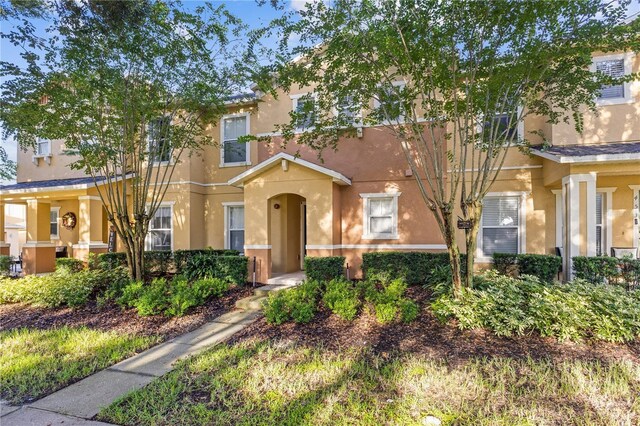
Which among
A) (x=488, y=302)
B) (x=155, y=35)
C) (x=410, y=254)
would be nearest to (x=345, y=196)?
(x=410, y=254)

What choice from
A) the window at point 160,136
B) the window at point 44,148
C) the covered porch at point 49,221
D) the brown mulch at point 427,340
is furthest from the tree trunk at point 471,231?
the window at point 44,148

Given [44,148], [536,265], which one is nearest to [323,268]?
[536,265]

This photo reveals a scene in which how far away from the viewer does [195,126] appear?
10086 millimetres

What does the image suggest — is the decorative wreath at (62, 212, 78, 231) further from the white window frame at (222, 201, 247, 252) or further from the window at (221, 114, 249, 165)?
the window at (221, 114, 249, 165)

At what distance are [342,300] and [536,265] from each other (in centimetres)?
526

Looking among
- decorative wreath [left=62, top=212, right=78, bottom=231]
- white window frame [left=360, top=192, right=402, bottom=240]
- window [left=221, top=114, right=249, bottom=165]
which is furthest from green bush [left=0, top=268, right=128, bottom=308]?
white window frame [left=360, top=192, right=402, bottom=240]

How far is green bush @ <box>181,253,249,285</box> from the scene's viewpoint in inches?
371

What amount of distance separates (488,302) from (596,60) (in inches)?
314

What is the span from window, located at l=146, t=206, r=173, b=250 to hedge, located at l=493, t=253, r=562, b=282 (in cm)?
1116

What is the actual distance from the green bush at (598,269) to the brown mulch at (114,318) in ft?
26.1

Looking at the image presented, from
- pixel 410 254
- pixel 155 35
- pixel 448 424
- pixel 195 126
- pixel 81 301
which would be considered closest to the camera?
pixel 448 424

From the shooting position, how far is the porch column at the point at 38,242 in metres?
13.1

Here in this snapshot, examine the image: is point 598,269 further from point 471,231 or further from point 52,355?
point 52,355

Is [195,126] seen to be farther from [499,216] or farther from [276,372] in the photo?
[499,216]
